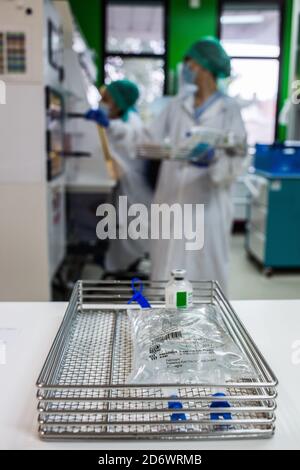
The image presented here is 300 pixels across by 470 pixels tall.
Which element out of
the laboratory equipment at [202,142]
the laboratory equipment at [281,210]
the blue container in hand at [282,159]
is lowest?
the laboratory equipment at [281,210]

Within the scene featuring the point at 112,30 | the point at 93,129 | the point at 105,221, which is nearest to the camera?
the point at 105,221

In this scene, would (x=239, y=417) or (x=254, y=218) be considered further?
(x=254, y=218)

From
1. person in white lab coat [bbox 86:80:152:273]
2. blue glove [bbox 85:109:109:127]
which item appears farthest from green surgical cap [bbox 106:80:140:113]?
blue glove [bbox 85:109:109:127]

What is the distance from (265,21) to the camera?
14.1 feet

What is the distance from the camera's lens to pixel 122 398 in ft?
1.51

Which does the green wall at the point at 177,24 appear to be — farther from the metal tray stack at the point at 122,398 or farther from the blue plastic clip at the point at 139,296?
the metal tray stack at the point at 122,398

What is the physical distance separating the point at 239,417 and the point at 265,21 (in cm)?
438

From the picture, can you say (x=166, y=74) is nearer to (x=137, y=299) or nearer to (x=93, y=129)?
(x=93, y=129)

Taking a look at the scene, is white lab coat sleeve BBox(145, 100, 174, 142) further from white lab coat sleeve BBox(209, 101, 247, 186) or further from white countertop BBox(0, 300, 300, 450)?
white countertop BBox(0, 300, 300, 450)

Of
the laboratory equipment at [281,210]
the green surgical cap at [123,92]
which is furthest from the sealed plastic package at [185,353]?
the laboratory equipment at [281,210]

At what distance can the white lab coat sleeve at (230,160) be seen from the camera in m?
1.74

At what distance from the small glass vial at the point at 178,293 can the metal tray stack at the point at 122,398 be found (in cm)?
6

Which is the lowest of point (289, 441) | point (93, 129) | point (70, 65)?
point (289, 441)

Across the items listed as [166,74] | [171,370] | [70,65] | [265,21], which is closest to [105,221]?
[171,370]
